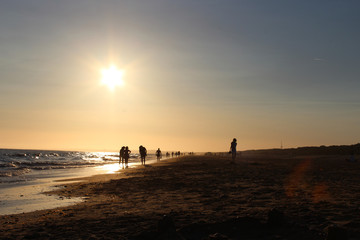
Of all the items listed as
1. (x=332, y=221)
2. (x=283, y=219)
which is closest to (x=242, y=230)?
(x=283, y=219)

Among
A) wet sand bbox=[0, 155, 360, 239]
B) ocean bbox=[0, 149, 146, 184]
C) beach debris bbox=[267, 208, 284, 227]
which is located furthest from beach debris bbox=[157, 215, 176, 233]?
ocean bbox=[0, 149, 146, 184]

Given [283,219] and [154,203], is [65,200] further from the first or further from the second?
[283,219]

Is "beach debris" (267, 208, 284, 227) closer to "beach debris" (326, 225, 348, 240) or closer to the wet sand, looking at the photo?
the wet sand

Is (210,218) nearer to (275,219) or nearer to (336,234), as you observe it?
(275,219)

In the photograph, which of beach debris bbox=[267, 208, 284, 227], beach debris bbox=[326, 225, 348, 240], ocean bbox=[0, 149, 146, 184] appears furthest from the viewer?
ocean bbox=[0, 149, 146, 184]

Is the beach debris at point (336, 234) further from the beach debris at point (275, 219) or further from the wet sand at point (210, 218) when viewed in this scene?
the beach debris at point (275, 219)

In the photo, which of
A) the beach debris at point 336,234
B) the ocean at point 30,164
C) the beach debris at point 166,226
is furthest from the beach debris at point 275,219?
the ocean at point 30,164

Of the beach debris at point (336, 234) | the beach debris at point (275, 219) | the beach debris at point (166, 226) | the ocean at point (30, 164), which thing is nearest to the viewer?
the beach debris at point (336, 234)

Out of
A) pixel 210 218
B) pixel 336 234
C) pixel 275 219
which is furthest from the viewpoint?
pixel 210 218

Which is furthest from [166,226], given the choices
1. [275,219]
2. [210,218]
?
[275,219]

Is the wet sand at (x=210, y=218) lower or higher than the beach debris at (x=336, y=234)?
lower

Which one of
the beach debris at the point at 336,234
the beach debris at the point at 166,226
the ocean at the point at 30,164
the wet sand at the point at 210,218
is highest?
the beach debris at the point at 336,234

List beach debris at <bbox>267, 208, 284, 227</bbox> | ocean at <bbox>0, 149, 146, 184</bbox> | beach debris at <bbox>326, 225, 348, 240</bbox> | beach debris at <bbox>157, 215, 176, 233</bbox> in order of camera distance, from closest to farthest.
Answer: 1. beach debris at <bbox>326, 225, 348, 240</bbox>
2. beach debris at <bbox>157, 215, 176, 233</bbox>
3. beach debris at <bbox>267, 208, 284, 227</bbox>
4. ocean at <bbox>0, 149, 146, 184</bbox>

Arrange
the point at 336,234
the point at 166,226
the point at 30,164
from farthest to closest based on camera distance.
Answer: the point at 30,164
the point at 166,226
the point at 336,234
